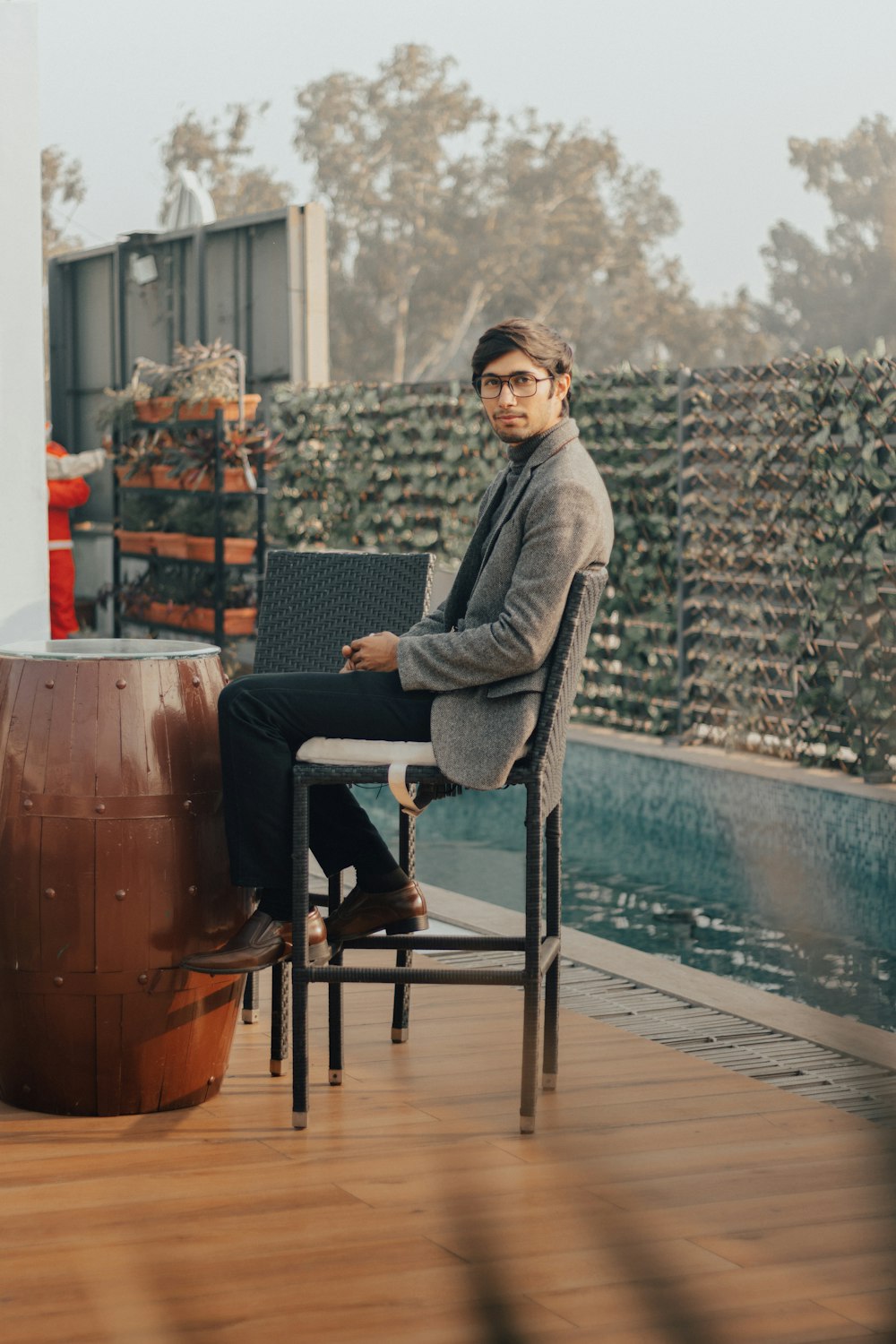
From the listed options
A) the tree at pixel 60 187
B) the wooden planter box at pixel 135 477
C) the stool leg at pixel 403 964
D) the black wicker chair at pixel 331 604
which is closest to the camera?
the stool leg at pixel 403 964

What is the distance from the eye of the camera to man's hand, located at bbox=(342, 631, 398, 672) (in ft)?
8.56

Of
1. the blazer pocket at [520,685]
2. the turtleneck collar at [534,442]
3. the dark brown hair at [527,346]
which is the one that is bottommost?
the blazer pocket at [520,685]

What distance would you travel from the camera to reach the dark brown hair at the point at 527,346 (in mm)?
2590

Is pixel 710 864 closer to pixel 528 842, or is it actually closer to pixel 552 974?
pixel 552 974

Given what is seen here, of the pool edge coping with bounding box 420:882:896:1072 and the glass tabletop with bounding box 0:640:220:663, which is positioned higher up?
the glass tabletop with bounding box 0:640:220:663

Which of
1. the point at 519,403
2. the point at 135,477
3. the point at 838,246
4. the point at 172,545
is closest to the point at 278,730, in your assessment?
the point at 519,403

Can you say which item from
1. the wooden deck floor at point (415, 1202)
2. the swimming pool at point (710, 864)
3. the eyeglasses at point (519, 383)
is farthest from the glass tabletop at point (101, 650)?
the swimming pool at point (710, 864)

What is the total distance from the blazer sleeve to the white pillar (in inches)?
84.1

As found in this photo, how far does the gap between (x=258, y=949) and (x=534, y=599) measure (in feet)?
2.28

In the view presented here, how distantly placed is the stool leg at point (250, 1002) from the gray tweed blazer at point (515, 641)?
94 centimetres

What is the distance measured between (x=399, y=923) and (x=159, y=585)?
23.1 ft

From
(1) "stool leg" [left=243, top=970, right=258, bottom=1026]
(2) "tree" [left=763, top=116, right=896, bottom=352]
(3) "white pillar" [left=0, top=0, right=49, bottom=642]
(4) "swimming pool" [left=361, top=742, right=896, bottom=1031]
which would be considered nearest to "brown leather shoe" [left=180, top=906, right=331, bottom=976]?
(1) "stool leg" [left=243, top=970, right=258, bottom=1026]

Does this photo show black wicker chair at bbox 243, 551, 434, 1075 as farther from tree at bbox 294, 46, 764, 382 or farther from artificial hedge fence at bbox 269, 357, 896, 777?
tree at bbox 294, 46, 764, 382

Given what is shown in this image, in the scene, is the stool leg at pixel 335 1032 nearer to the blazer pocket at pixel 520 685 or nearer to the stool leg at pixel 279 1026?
the stool leg at pixel 279 1026
